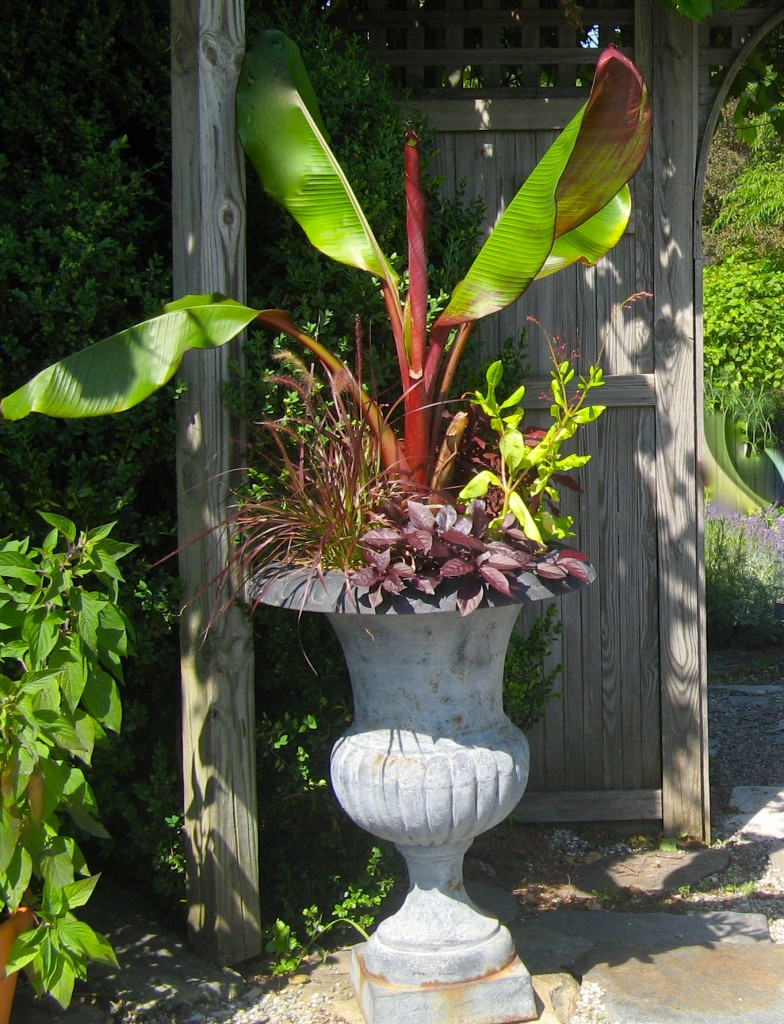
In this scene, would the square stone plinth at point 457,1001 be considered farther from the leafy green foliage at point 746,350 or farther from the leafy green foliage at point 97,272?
the leafy green foliage at point 746,350

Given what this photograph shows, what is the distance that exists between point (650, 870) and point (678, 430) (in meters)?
1.64

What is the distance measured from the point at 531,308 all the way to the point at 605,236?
0.83 meters

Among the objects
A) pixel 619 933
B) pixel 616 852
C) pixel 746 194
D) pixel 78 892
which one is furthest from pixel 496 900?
pixel 746 194

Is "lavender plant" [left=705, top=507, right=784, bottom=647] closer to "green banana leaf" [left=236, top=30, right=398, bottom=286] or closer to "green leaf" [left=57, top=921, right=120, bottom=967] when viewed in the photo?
"green banana leaf" [left=236, top=30, right=398, bottom=286]

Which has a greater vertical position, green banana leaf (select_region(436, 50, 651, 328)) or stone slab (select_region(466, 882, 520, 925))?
green banana leaf (select_region(436, 50, 651, 328))

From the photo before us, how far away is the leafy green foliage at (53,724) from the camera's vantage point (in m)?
2.63

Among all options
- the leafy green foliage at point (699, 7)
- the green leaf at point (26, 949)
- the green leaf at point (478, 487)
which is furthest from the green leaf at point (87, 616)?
the leafy green foliage at point (699, 7)

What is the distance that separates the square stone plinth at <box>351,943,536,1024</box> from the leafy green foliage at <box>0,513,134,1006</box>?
75 cm

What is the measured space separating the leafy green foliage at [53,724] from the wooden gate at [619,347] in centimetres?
199

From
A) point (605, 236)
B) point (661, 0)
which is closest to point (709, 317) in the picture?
point (661, 0)

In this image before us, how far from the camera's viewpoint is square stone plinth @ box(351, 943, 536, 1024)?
305 centimetres

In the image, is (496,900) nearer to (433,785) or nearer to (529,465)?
(433,785)

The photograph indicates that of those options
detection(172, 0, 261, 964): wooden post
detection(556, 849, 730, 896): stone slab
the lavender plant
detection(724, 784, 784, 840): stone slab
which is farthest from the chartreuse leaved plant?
the lavender plant

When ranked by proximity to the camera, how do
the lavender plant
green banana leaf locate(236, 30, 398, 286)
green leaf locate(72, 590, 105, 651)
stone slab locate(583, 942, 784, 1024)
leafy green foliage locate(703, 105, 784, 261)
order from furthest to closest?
leafy green foliage locate(703, 105, 784, 261) < the lavender plant < green banana leaf locate(236, 30, 398, 286) < stone slab locate(583, 942, 784, 1024) < green leaf locate(72, 590, 105, 651)
